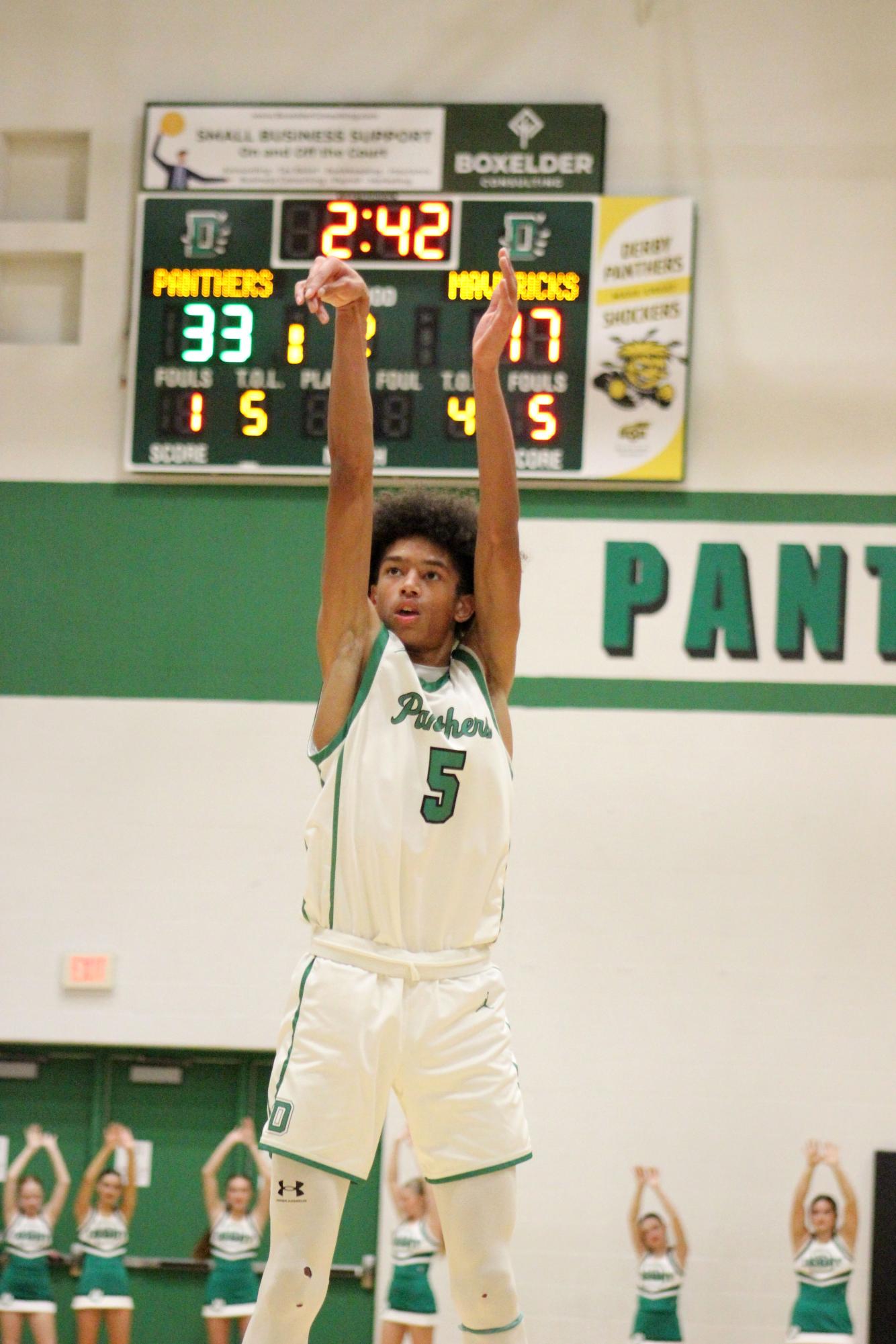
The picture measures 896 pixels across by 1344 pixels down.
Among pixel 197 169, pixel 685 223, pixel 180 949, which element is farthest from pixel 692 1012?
pixel 197 169

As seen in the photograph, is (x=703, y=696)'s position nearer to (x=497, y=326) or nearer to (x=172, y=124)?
(x=172, y=124)

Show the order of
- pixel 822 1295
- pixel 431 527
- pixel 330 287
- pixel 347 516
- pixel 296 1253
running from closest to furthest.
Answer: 1. pixel 296 1253
2. pixel 330 287
3. pixel 347 516
4. pixel 431 527
5. pixel 822 1295

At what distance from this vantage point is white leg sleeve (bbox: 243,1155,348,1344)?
3010 millimetres

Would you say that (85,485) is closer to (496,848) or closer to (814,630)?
(814,630)

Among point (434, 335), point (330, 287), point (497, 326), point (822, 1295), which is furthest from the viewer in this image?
point (434, 335)

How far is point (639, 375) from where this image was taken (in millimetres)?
7379

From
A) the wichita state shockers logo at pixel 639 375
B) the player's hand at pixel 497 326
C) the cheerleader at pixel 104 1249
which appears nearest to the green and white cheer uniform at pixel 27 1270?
the cheerleader at pixel 104 1249

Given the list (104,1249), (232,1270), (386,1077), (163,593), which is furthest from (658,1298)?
(386,1077)

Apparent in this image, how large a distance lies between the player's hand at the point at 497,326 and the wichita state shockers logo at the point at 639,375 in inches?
153

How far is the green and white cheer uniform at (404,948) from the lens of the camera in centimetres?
307

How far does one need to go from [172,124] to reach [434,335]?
1.81 m

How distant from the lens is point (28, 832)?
300 inches

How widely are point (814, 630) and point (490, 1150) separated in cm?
475

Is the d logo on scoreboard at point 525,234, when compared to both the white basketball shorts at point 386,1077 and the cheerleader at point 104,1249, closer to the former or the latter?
the cheerleader at point 104,1249
